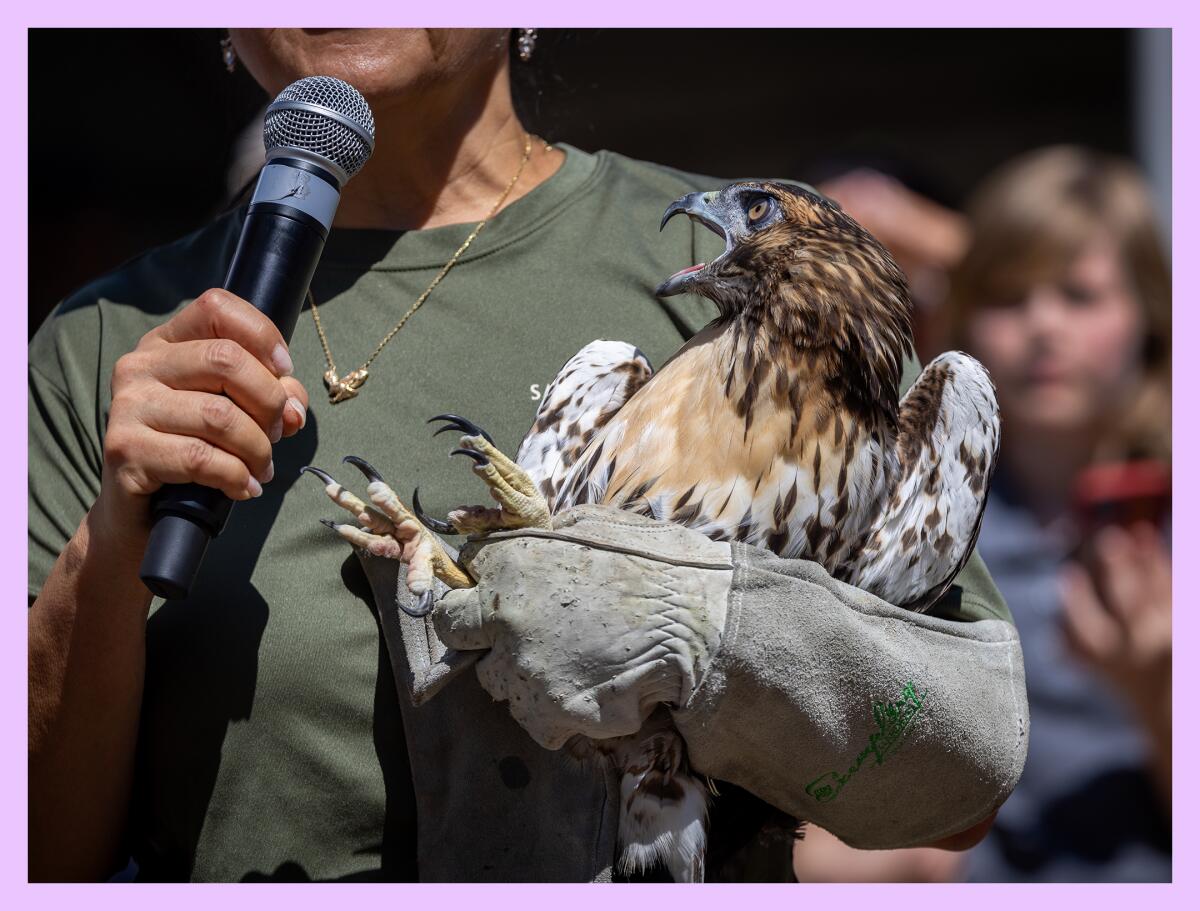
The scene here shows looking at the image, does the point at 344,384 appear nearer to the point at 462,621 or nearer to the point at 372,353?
the point at 372,353

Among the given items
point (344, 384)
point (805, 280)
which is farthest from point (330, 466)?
point (805, 280)

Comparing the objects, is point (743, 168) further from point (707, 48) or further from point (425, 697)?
point (425, 697)

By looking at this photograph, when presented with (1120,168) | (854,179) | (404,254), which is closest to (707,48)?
(854,179)

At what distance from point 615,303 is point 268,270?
0.59 m

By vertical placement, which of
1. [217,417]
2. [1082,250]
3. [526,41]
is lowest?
[217,417]

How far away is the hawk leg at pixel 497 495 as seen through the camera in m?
1.49

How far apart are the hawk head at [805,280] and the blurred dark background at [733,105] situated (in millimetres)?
3822

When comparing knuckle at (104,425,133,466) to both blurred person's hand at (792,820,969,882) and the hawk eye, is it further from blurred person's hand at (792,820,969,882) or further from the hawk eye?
blurred person's hand at (792,820,969,882)

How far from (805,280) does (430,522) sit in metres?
0.63

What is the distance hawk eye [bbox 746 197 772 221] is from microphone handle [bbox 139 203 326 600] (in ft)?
2.07

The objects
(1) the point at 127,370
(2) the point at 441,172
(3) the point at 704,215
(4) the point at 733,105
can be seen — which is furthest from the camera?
(4) the point at 733,105

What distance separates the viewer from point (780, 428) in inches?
67.4

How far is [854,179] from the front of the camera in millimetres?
4473

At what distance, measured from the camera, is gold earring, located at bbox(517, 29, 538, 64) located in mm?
2197
